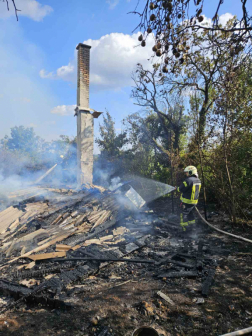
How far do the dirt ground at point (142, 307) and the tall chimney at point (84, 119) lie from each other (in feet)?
25.2

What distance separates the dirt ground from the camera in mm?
3059

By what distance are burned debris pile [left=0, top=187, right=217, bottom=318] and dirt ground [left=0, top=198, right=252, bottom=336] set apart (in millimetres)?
139

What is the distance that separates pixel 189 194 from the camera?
7.50m

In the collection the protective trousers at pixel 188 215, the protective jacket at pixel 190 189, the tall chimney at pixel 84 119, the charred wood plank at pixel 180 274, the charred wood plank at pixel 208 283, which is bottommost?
the charred wood plank at pixel 180 274

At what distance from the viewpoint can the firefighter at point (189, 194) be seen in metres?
7.40

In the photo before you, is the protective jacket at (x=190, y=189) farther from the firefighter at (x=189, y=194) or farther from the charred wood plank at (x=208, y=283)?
the charred wood plank at (x=208, y=283)

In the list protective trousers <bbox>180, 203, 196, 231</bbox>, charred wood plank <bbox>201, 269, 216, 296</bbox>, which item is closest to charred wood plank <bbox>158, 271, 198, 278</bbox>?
charred wood plank <bbox>201, 269, 216, 296</bbox>

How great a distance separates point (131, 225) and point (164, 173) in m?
5.27

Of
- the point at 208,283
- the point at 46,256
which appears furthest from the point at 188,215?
the point at 46,256

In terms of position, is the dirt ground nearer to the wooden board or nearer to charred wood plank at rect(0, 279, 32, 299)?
charred wood plank at rect(0, 279, 32, 299)

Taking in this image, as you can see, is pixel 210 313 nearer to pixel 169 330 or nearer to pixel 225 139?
pixel 169 330

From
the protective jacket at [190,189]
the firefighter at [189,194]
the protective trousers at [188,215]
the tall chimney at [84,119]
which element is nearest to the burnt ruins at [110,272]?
the protective trousers at [188,215]

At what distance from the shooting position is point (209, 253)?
5.88 metres

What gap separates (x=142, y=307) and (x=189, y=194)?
468 centimetres
